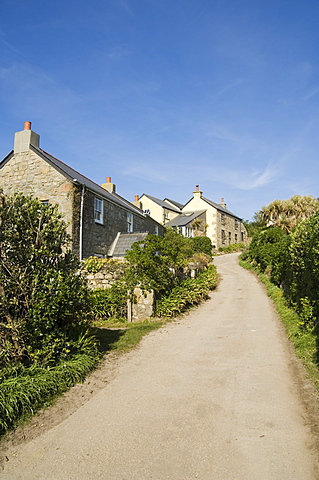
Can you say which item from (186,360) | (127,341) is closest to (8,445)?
(186,360)

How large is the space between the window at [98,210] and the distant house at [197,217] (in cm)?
2154

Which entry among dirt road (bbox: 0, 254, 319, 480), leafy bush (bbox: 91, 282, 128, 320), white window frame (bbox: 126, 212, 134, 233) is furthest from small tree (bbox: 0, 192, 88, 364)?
white window frame (bbox: 126, 212, 134, 233)

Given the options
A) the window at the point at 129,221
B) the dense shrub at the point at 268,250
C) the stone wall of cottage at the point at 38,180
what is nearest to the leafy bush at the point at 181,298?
the dense shrub at the point at 268,250

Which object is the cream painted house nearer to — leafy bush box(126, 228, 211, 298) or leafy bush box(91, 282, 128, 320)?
leafy bush box(126, 228, 211, 298)

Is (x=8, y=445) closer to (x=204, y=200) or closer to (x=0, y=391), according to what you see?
(x=0, y=391)

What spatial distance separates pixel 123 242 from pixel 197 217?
77.8ft

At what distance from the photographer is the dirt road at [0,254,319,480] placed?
3.62 metres

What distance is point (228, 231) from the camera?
47750 millimetres

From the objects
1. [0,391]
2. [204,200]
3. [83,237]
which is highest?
[204,200]

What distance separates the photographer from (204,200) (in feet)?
152

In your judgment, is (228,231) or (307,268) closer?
(307,268)

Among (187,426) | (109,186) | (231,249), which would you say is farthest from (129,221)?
(231,249)

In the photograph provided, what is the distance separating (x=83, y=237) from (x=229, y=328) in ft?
33.2

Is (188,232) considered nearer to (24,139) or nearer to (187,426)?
(24,139)
